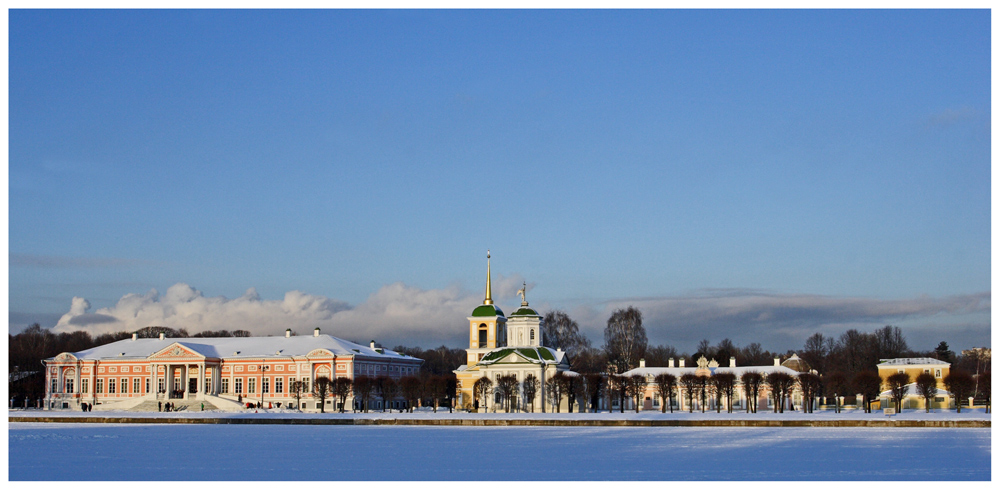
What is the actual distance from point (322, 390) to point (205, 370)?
42.0 feet

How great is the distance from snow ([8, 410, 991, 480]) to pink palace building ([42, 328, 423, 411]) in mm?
33996

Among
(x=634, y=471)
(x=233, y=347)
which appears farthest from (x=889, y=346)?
(x=634, y=471)

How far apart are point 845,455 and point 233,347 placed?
60.1m

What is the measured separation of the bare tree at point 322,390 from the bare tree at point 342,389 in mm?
723

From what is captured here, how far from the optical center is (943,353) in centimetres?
10606

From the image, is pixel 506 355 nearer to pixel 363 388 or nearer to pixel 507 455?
pixel 363 388

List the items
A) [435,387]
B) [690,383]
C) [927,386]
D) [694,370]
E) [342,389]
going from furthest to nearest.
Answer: [694,370]
[435,387]
[342,389]
[690,383]
[927,386]

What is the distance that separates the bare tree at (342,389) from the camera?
6775 centimetres

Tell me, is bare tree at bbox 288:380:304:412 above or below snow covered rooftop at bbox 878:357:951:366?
below

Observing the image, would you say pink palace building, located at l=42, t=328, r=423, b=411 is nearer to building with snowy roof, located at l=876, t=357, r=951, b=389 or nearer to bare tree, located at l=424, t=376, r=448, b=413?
bare tree, located at l=424, t=376, r=448, b=413

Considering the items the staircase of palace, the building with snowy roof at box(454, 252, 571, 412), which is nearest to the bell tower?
the building with snowy roof at box(454, 252, 571, 412)

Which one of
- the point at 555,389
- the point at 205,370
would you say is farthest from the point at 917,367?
the point at 205,370

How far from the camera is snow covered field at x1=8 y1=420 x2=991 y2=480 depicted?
2330 cm

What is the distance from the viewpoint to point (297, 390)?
2891 inches
